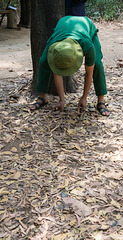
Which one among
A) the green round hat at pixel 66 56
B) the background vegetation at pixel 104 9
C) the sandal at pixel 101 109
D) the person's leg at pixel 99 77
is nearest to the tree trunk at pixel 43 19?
the person's leg at pixel 99 77

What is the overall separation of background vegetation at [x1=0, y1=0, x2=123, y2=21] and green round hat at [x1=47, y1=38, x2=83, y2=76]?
33.9 ft

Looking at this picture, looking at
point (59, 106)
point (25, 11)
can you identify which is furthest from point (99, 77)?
point (25, 11)

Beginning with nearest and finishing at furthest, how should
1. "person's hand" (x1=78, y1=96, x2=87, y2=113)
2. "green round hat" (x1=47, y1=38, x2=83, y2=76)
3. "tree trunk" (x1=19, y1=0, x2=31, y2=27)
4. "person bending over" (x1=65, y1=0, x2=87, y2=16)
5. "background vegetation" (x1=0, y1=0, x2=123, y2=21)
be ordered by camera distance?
"green round hat" (x1=47, y1=38, x2=83, y2=76) < "person's hand" (x1=78, y1=96, x2=87, y2=113) < "person bending over" (x1=65, y1=0, x2=87, y2=16) < "tree trunk" (x1=19, y1=0, x2=31, y2=27) < "background vegetation" (x1=0, y1=0, x2=123, y2=21)

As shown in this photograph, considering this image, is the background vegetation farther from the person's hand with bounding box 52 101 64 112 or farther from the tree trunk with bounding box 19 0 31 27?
the person's hand with bounding box 52 101 64 112

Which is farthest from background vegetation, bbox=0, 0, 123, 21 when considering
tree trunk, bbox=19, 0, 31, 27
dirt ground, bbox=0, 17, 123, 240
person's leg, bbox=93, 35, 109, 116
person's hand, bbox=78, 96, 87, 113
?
person's hand, bbox=78, 96, 87, 113

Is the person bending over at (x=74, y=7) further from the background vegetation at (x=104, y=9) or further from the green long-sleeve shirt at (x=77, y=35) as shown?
the background vegetation at (x=104, y=9)

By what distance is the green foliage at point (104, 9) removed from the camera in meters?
12.6

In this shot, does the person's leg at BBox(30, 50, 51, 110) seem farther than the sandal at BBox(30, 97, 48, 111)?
No

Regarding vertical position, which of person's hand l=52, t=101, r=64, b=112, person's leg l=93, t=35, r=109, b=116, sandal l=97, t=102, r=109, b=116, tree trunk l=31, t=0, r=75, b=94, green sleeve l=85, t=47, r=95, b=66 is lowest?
sandal l=97, t=102, r=109, b=116

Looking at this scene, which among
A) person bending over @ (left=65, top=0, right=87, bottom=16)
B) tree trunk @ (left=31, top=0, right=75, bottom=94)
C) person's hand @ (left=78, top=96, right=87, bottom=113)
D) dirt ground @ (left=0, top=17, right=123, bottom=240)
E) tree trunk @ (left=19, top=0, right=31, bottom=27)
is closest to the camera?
dirt ground @ (left=0, top=17, right=123, bottom=240)

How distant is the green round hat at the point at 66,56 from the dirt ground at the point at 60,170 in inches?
30.1

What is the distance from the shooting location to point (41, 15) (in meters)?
3.74

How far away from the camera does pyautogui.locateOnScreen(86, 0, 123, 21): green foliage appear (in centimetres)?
1258

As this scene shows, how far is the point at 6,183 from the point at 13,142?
68 cm
